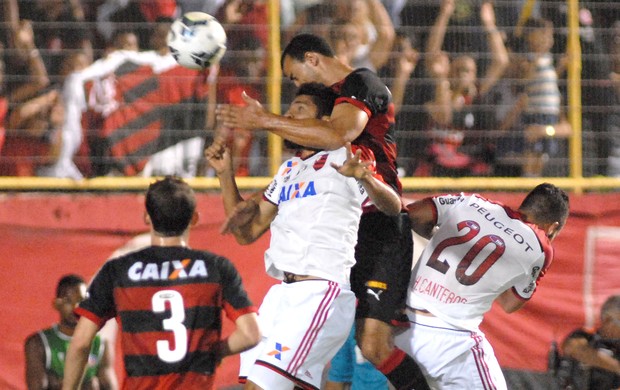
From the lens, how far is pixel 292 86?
29.5 ft

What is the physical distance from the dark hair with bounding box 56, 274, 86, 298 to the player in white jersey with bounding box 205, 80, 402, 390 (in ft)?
8.27

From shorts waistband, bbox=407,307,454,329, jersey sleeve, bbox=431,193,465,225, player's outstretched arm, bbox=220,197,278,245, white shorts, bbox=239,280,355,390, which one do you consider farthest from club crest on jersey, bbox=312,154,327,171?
shorts waistband, bbox=407,307,454,329

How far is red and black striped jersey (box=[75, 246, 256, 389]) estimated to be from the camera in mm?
4906

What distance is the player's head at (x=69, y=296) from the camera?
8109mm

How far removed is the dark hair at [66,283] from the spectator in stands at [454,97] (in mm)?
2962

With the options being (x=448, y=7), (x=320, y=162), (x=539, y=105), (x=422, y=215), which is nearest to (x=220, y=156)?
(x=320, y=162)

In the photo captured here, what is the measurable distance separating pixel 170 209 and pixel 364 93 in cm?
143

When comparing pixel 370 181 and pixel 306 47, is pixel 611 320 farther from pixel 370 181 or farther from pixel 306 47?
pixel 370 181

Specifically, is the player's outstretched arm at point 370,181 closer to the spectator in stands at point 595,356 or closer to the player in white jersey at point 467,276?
the player in white jersey at point 467,276

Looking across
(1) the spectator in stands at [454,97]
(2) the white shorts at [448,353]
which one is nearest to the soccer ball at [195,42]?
(2) the white shorts at [448,353]

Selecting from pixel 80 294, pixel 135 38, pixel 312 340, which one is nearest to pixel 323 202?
pixel 312 340

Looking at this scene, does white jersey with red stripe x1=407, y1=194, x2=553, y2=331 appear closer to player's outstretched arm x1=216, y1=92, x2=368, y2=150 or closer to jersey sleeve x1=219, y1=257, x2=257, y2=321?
player's outstretched arm x1=216, y1=92, x2=368, y2=150

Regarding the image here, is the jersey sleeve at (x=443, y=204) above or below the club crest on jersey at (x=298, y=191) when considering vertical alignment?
below

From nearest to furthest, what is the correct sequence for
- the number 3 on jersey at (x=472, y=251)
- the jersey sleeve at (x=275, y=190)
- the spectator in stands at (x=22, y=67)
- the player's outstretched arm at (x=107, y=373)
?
the jersey sleeve at (x=275, y=190), the number 3 on jersey at (x=472, y=251), the player's outstretched arm at (x=107, y=373), the spectator in stands at (x=22, y=67)
